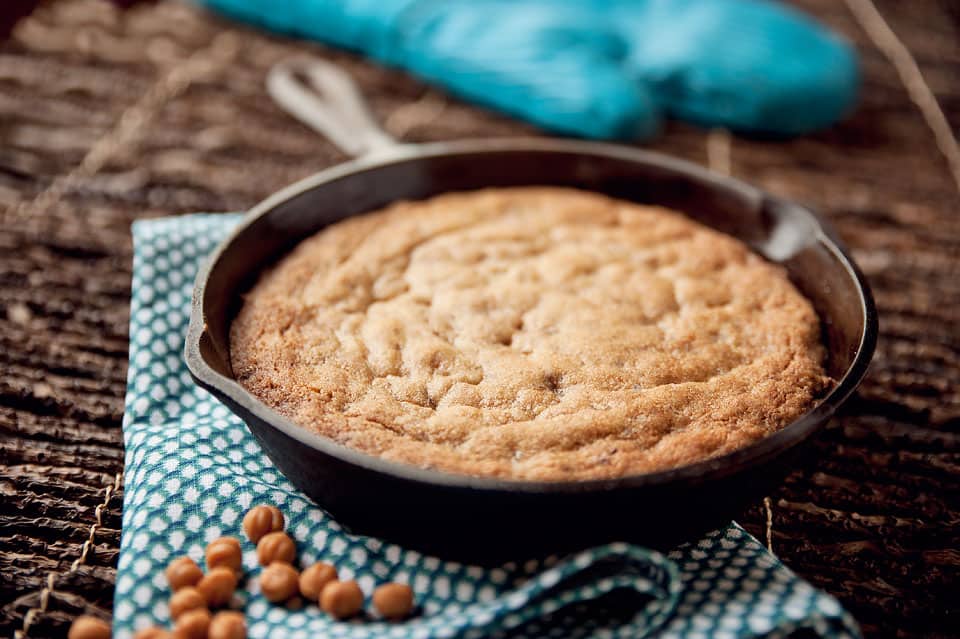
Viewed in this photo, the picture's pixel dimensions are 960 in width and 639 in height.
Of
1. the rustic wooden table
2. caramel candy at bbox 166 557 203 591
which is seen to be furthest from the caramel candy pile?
the rustic wooden table

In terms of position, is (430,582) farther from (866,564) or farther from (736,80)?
(736,80)

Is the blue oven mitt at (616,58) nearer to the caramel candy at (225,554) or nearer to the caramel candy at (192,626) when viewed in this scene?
the caramel candy at (225,554)

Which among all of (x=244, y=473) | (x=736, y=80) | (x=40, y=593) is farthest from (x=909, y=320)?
(x=40, y=593)

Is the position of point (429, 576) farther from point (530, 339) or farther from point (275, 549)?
point (530, 339)

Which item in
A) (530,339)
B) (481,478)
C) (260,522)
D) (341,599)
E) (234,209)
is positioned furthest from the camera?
(234,209)

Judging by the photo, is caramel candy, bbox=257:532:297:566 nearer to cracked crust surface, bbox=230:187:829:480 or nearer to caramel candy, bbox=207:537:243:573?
caramel candy, bbox=207:537:243:573

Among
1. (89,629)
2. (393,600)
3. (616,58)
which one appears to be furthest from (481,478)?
(616,58)

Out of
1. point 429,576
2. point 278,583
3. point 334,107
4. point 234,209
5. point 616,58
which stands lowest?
point 429,576
